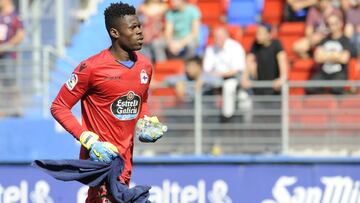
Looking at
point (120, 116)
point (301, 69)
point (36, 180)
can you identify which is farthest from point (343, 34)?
point (120, 116)

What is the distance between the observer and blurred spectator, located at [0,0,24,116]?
13.6 m

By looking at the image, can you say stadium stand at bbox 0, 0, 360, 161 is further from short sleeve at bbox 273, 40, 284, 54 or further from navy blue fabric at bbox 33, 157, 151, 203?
navy blue fabric at bbox 33, 157, 151, 203

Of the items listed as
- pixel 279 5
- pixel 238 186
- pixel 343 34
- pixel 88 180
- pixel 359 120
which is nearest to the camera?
pixel 88 180

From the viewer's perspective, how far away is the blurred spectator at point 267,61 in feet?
43.7

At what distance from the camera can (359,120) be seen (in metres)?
12.9

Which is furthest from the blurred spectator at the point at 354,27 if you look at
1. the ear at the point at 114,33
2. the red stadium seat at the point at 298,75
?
the ear at the point at 114,33

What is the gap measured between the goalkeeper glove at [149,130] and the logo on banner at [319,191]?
304cm

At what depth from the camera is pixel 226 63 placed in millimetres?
13500

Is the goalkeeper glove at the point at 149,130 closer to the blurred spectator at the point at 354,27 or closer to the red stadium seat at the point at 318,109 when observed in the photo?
the red stadium seat at the point at 318,109

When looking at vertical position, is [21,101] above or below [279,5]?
below

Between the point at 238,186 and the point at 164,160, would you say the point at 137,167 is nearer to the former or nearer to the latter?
the point at 164,160

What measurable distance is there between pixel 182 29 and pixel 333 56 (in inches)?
98.2

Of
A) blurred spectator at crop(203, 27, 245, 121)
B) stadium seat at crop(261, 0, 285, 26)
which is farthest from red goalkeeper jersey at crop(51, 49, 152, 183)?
stadium seat at crop(261, 0, 285, 26)

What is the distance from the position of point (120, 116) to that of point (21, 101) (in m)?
6.15
